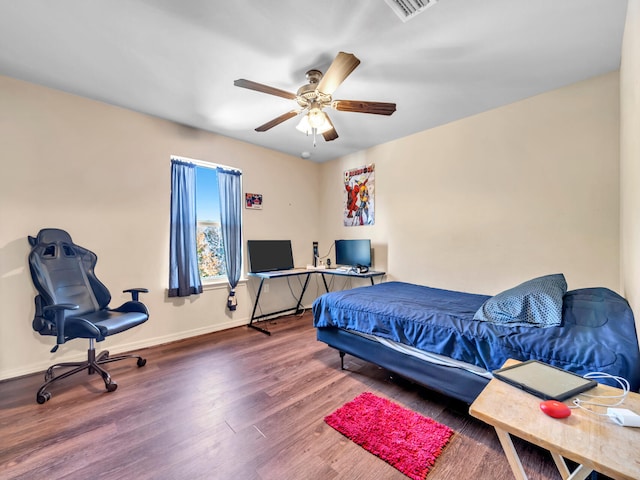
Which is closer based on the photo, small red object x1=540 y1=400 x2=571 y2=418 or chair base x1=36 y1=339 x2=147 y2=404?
small red object x1=540 y1=400 x2=571 y2=418

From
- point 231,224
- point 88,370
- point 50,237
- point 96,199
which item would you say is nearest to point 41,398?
point 88,370

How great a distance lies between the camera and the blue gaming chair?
7.00ft

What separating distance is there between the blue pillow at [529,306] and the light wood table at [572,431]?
63 cm

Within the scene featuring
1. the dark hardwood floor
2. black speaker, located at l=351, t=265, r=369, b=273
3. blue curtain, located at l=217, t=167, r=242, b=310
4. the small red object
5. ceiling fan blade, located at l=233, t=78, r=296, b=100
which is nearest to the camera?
the small red object

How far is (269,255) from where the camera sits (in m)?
4.10

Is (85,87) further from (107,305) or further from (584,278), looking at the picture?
(584,278)

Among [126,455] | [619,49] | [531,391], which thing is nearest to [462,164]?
[619,49]

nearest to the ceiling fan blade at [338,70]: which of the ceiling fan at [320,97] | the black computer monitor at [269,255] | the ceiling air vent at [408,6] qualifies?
the ceiling fan at [320,97]

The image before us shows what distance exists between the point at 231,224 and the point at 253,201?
0.52 meters

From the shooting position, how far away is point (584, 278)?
2422 mm

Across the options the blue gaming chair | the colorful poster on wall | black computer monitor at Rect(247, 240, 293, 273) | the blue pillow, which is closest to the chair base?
the blue gaming chair

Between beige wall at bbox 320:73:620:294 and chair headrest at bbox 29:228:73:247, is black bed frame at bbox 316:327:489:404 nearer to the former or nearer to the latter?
beige wall at bbox 320:73:620:294

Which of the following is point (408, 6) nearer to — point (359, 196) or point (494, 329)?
point (494, 329)

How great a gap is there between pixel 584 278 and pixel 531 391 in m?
2.19
